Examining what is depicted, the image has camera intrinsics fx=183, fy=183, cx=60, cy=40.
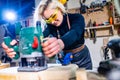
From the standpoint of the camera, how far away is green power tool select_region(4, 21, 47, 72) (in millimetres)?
691

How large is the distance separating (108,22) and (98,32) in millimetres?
283

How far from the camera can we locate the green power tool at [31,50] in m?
0.69

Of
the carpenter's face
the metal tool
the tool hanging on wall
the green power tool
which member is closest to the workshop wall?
the tool hanging on wall

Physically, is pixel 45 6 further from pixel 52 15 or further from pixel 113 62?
pixel 113 62

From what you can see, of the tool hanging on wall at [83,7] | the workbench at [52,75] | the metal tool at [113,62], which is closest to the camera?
the metal tool at [113,62]

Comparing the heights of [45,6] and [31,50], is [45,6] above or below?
above

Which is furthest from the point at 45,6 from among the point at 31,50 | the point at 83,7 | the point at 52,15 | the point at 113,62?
the point at 83,7

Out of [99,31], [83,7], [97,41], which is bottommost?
[97,41]

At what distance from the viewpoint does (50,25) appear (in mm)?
1604

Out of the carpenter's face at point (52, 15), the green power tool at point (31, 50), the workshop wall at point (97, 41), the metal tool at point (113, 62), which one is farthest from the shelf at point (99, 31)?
the metal tool at point (113, 62)

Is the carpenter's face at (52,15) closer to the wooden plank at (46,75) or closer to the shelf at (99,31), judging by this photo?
the wooden plank at (46,75)

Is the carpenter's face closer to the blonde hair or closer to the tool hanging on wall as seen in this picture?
the blonde hair

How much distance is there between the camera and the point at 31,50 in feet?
2.30

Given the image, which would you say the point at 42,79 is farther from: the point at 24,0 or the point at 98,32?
the point at 24,0
